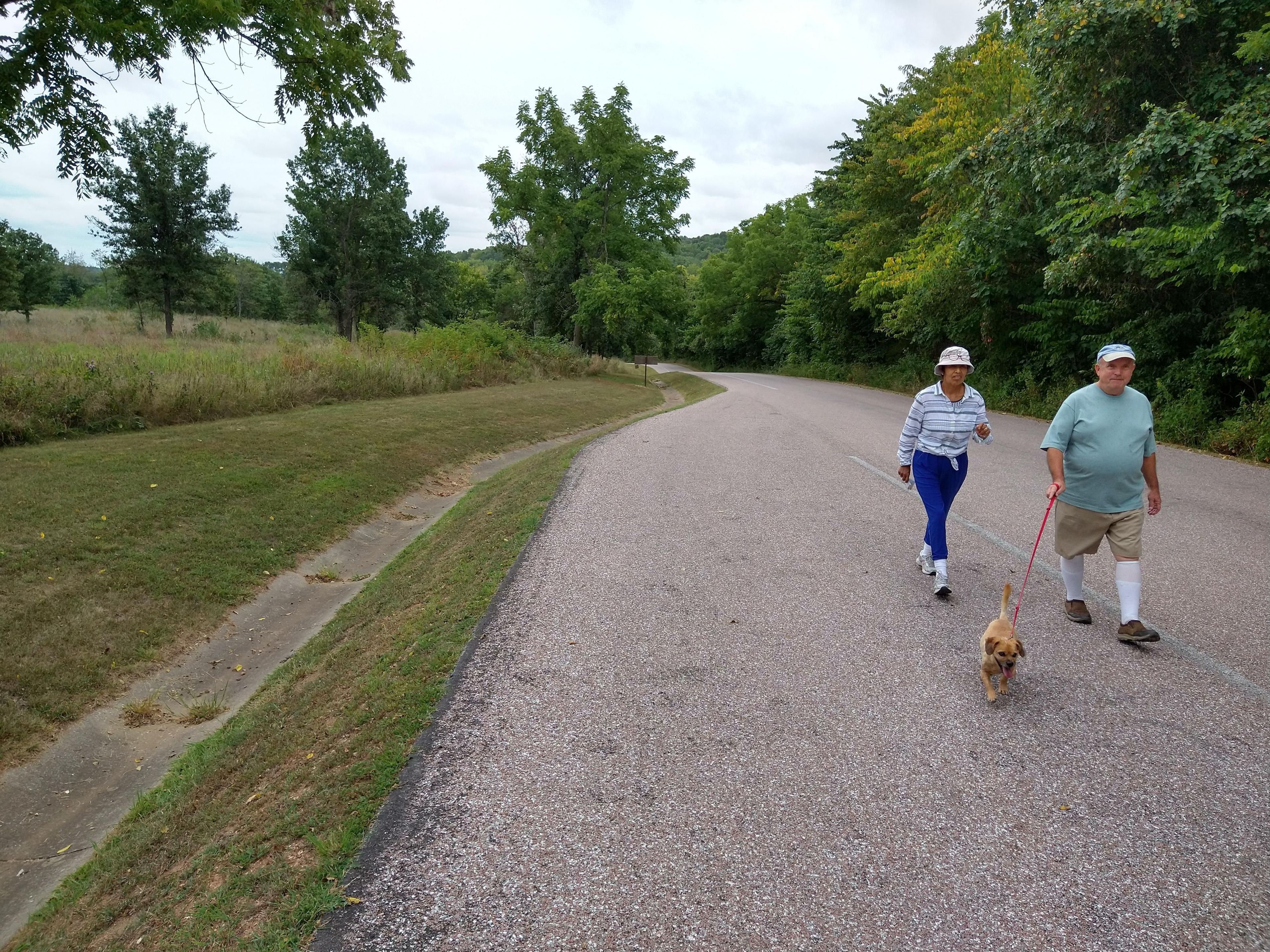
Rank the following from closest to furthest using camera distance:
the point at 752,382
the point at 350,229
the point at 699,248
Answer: the point at 752,382 < the point at 350,229 < the point at 699,248

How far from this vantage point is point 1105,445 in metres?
4.77

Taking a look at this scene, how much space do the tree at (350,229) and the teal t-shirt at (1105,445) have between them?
49413 mm

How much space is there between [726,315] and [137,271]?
146 ft

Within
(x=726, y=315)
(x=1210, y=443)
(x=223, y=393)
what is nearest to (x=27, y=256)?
(x=223, y=393)

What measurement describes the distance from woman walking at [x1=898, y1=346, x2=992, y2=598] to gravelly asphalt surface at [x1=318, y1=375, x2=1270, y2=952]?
45 centimetres

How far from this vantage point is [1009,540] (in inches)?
269

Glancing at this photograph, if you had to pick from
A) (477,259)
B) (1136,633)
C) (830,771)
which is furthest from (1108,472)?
(477,259)

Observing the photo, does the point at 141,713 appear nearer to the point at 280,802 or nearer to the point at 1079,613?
the point at 280,802

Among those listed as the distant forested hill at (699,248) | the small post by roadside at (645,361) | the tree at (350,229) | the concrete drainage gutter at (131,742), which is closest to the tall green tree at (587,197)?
the small post by roadside at (645,361)

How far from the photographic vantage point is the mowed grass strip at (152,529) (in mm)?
6203

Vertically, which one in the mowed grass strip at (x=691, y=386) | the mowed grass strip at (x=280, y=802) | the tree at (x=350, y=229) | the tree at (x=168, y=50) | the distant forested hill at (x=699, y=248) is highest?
the distant forested hill at (x=699, y=248)

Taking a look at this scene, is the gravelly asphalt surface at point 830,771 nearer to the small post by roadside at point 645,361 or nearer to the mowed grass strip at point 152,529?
the mowed grass strip at point 152,529

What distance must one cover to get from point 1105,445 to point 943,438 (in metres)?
1.09

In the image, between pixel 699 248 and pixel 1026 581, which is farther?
pixel 699 248
